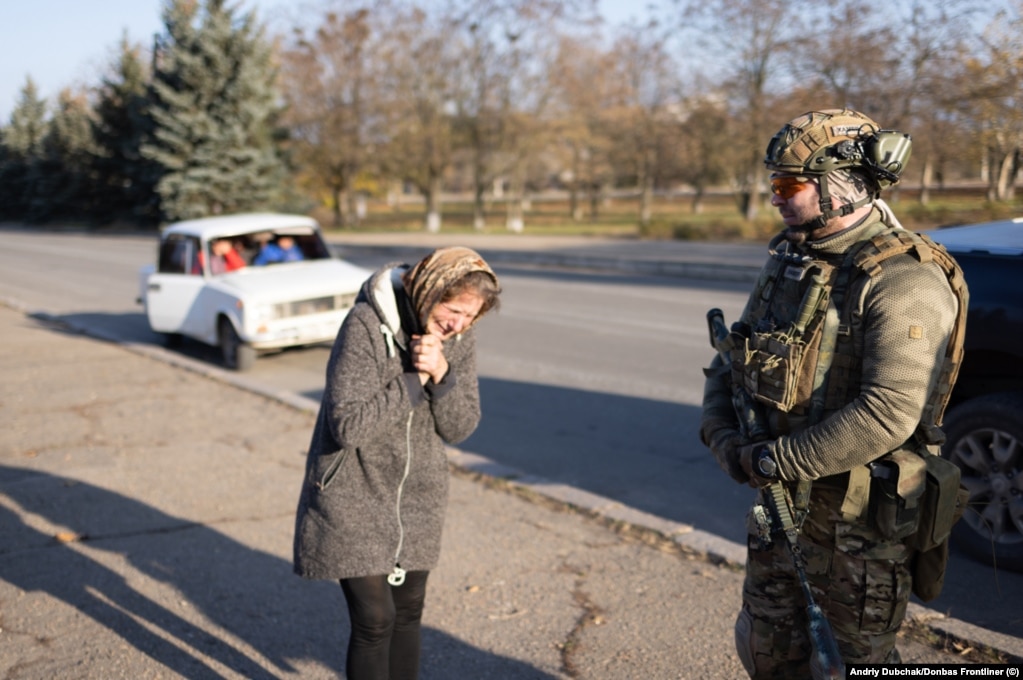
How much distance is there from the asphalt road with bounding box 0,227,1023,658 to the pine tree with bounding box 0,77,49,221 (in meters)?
45.8

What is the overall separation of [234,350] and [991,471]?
778 centimetres

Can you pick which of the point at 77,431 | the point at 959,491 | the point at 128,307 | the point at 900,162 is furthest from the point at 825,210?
the point at 128,307

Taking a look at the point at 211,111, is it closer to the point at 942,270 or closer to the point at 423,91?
the point at 423,91

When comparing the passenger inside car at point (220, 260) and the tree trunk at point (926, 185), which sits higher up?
the tree trunk at point (926, 185)

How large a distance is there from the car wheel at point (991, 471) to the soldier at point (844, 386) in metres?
2.21

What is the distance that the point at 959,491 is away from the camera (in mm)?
2611

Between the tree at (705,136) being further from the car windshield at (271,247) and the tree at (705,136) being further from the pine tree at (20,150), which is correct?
the pine tree at (20,150)

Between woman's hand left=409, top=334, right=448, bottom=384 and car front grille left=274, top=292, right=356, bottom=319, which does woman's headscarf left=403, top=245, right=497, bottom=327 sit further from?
car front grille left=274, top=292, right=356, bottom=319

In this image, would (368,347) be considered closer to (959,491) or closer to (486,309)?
(486,309)

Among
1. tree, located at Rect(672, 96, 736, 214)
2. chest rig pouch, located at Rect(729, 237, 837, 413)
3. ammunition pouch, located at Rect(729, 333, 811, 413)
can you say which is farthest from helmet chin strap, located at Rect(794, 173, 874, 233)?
tree, located at Rect(672, 96, 736, 214)

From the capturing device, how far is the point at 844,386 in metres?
2.55

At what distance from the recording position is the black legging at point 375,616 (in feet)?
9.77

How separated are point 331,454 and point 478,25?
4020 cm

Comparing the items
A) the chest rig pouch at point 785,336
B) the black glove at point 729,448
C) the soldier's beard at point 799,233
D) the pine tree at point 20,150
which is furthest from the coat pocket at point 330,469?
the pine tree at point 20,150
